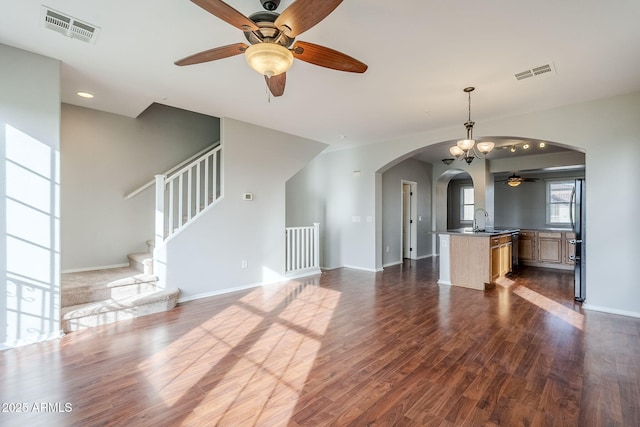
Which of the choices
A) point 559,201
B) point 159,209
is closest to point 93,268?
point 159,209

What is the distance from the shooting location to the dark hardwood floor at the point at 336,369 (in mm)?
1885

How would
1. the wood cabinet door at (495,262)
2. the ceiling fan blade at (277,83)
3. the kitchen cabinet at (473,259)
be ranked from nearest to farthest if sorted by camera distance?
1. the ceiling fan blade at (277,83)
2. the kitchen cabinet at (473,259)
3. the wood cabinet door at (495,262)

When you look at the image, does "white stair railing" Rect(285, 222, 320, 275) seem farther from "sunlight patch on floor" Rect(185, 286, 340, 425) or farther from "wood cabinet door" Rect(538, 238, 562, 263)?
"wood cabinet door" Rect(538, 238, 562, 263)

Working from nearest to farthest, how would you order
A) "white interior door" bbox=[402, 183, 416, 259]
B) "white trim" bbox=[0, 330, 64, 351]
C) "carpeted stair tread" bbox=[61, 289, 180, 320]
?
1. "white trim" bbox=[0, 330, 64, 351]
2. "carpeted stair tread" bbox=[61, 289, 180, 320]
3. "white interior door" bbox=[402, 183, 416, 259]

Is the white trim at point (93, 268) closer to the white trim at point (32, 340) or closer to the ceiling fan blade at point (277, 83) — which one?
the white trim at point (32, 340)

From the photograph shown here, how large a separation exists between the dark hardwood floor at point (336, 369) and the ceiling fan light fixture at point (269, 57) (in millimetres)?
2194

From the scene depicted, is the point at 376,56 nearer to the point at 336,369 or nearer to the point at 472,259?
the point at 336,369

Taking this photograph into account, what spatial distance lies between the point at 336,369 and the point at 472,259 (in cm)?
362

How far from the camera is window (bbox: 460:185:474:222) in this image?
1098cm

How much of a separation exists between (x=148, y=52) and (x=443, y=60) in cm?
276

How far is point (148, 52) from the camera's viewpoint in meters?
2.77

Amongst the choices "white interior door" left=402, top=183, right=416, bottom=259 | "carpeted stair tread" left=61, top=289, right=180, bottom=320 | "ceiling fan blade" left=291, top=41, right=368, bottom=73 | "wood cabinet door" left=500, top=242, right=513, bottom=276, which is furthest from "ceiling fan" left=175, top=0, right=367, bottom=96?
"white interior door" left=402, top=183, right=416, bottom=259

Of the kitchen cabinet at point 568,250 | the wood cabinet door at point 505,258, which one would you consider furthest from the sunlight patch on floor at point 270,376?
the kitchen cabinet at point 568,250

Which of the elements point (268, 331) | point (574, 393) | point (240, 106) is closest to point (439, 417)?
point (574, 393)
